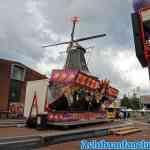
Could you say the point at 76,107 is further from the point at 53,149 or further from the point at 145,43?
the point at 145,43

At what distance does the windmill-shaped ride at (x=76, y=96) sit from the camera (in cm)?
1952

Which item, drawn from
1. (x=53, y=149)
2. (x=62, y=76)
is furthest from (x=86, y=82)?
(x=53, y=149)

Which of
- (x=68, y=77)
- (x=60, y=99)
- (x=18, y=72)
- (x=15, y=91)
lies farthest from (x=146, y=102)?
(x=68, y=77)

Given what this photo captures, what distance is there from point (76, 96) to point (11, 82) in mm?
21961

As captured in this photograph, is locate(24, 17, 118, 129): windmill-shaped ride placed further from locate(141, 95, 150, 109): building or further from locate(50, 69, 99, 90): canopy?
locate(141, 95, 150, 109): building

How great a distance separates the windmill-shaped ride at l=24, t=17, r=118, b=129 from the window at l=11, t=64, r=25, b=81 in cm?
2039

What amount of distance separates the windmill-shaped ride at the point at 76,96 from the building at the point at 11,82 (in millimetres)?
19109

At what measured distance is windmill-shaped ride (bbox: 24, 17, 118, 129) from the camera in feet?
64.0

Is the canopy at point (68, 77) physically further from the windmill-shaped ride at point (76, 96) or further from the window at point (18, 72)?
the window at point (18, 72)

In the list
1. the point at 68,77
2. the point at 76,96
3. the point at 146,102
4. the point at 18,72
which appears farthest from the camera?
the point at 146,102

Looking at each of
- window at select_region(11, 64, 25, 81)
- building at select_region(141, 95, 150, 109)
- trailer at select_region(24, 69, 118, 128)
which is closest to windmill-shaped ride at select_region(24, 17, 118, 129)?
trailer at select_region(24, 69, 118, 128)

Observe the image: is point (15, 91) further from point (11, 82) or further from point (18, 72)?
point (18, 72)

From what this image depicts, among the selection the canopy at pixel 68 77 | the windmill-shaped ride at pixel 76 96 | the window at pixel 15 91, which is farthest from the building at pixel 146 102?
the canopy at pixel 68 77

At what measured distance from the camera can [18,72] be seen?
43.4 m
